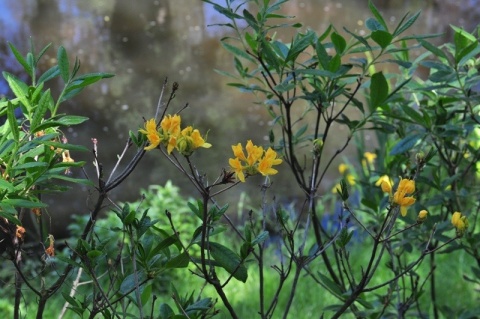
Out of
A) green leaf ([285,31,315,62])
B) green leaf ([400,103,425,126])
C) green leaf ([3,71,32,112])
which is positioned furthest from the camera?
green leaf ([400,103,425,126])

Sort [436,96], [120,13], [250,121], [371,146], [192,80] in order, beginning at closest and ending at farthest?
[436,96] < [371,146] < [250,121] < [192,80] < [120,13]

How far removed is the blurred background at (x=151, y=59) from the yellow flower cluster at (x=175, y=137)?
11.8ft

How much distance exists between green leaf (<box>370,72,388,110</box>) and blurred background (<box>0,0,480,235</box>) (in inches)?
128

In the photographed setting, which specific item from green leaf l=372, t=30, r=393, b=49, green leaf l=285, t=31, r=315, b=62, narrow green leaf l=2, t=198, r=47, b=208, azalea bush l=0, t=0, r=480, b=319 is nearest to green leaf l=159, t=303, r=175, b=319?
azalea bush l=0, t=0, r=480, b=319

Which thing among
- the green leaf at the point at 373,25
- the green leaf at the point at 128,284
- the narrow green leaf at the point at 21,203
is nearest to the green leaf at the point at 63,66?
the narrow green leaf at the point at 21,203

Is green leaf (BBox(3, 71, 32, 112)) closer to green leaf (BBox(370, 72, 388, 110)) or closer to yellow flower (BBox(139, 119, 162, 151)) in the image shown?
yellow flower (BBox(139, 119, 162, 151))

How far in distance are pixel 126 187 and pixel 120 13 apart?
363 centimetres

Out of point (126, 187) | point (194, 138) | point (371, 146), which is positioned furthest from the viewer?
point (371, 146)

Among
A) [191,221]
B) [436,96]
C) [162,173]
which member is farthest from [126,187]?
[436,96]

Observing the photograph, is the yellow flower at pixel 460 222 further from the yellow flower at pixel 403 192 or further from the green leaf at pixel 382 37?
the green leaf at pixel 382 37

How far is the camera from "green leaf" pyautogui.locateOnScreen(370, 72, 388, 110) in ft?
5.04

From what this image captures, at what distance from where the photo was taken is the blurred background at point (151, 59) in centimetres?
520

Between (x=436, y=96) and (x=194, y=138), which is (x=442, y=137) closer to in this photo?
(x=436, y=96)

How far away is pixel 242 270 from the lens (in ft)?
3.94
